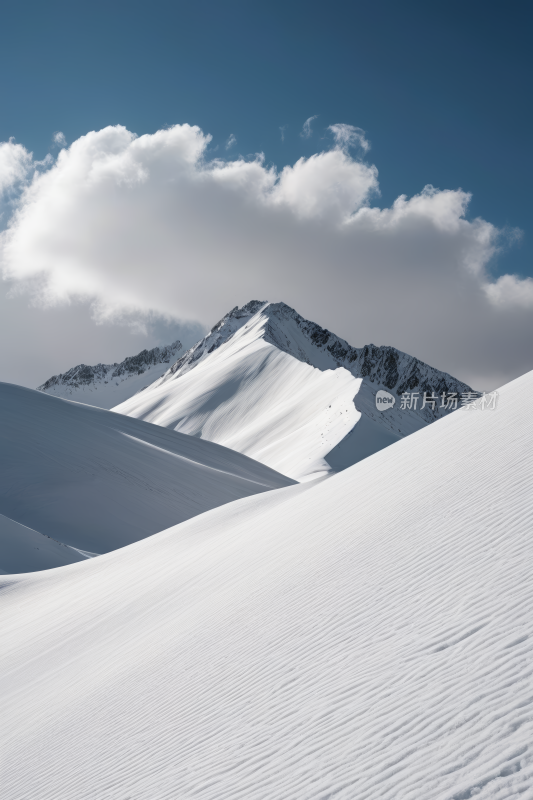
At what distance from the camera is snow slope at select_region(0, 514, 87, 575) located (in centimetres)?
1794

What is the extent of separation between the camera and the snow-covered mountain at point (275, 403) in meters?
52.7

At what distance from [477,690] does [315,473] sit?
134 ft

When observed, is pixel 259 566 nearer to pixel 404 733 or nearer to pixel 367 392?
pixel 404 733

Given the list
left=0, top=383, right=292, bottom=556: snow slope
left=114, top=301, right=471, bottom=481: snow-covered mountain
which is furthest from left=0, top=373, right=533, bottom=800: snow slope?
left=114, top=301, right=471, bottom=481: snow-covered mountain

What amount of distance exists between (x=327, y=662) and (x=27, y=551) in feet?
53.5

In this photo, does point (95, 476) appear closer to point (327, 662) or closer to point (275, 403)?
point (327, 662)

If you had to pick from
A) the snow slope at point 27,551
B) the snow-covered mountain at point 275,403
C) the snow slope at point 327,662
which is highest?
the snow-covered mountain at point 275,403

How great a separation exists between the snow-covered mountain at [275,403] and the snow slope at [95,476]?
11708mm

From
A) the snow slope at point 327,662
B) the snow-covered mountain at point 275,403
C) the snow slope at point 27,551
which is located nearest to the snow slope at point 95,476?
the snow slope at point 27,551

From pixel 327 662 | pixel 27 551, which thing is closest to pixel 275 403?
pixel 27 551

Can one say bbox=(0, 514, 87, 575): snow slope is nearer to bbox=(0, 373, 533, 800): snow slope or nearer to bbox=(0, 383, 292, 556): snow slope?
bbox=(0, 383, 292, 556): snow slope

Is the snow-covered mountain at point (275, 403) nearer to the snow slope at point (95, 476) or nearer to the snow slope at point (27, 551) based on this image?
the snow slope at point (95, 476)

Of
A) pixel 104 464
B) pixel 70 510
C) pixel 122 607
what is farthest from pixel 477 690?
pixel 104 464

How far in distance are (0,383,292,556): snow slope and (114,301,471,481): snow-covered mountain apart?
11708mm
